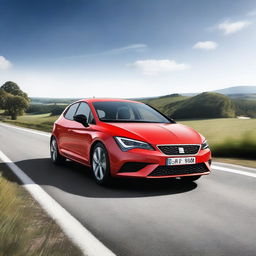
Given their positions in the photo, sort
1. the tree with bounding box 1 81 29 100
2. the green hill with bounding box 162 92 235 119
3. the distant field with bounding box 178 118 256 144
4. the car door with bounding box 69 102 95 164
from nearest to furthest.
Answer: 1. the car door with bounding box 69 102 95 164
2. the distant field with bounding box 178 118 256 144
3. the green hill with bounding box 162 92 235 119
4. the tree with bounding box 1 81 29 100

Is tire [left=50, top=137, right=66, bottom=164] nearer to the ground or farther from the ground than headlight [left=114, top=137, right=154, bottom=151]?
nearer to the ground

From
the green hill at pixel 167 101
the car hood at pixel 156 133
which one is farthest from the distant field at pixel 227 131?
the green hill at pixel 167 101

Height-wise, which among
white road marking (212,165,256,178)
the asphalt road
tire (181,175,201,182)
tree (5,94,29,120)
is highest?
the asphalt road

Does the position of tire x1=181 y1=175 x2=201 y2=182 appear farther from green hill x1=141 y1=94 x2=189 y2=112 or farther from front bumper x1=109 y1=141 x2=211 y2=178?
green hill x1=141 y1=94 x2=189 y2=112

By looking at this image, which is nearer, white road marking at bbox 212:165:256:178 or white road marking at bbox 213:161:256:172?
white road marking at bbox 212:165:256:178

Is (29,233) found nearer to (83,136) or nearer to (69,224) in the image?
(69,224)

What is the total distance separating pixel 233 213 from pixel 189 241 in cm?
128

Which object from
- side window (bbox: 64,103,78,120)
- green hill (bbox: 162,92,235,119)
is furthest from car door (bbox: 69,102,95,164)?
green hill (bbox: 162,92,235,119)

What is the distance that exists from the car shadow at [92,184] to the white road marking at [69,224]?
475 mm

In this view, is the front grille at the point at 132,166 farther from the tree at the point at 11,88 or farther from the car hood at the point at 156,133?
the tree at the point at 11,88

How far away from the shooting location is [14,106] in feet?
285

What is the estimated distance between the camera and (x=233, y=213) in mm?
4855

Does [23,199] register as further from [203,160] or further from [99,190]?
[203,160]

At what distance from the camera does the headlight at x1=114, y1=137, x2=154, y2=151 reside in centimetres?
599
